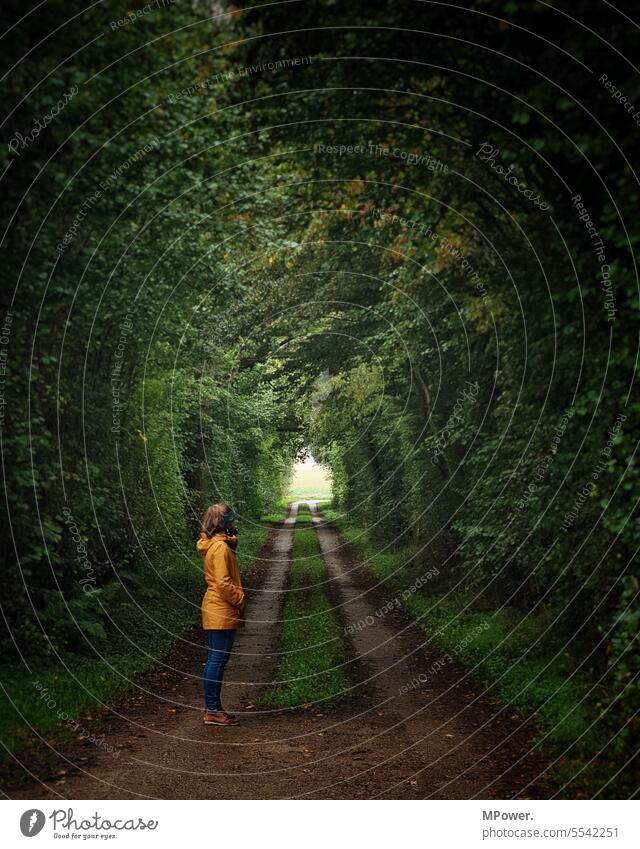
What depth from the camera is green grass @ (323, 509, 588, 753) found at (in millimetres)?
9391

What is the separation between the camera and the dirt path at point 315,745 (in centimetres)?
807

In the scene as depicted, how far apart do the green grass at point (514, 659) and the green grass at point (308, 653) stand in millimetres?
2157

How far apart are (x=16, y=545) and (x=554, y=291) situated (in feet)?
26.2

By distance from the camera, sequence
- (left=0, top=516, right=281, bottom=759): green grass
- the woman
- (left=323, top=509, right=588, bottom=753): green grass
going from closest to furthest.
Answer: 1. (left=323, top=509, right=588, bottom=753): green grass
2. (left=0, top=516, right=281, bottom=759): green grass
3. the woman

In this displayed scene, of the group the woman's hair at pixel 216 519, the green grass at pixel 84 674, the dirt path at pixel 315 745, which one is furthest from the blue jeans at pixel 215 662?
the green grass at pixel 84 674

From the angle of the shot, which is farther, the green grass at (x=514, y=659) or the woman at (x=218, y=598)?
the woman at (x=218, y=598)

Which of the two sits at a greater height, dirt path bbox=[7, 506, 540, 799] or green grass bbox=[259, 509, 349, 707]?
green grass bbox=[259, 509, 349, 707]

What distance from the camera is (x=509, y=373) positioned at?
12531 mm

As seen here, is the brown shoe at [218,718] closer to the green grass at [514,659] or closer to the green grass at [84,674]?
the green grass at [84,674]

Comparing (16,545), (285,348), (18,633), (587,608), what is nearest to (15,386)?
(16,545)

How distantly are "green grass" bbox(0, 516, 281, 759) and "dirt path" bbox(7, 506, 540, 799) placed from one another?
455 mm
